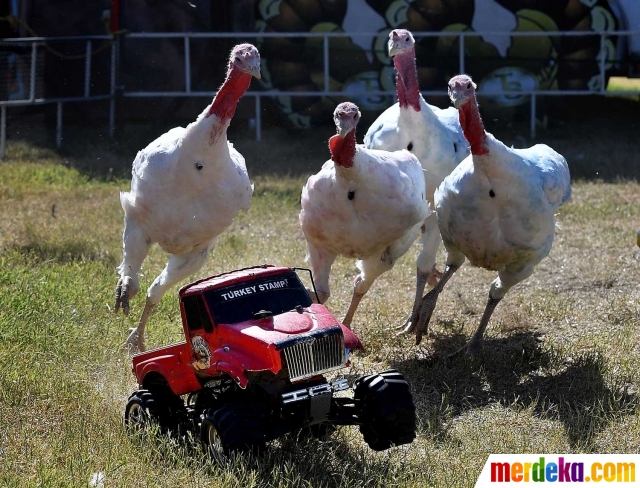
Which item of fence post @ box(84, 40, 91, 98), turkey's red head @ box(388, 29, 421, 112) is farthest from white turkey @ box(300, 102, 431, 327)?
fence post @ box(84, 40, 91, 98)

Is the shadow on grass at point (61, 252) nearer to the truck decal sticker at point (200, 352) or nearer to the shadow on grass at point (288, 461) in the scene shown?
the truck decal sticker at point (200, 352)

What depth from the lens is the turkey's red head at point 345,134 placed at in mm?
6438

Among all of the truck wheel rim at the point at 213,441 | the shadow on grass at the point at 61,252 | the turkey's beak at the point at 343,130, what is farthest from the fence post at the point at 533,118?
the truck wheel rim at the point at 213,441

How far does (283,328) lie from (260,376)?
0.96 feet

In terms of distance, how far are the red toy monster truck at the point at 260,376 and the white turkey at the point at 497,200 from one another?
1740 mm

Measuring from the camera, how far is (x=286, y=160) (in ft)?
45.5

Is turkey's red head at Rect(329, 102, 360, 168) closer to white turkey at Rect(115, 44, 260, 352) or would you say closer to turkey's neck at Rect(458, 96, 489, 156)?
white turkey at Rect(115, 44, 260, 352)

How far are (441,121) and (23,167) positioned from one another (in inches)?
273

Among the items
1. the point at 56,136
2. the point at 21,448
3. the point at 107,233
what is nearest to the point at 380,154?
the point at 21,448

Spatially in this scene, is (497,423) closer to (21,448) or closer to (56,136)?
(21,448)

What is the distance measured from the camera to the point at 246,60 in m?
6.49

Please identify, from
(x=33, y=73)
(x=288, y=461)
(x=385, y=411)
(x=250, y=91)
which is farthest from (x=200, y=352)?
(x=250, y=91)

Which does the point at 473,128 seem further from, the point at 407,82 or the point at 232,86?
the point at 407,82

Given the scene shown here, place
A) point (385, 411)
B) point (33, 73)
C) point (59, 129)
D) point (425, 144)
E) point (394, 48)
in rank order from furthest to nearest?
point (59, 129), point (33, 73), point (394, 48), point (425, 144), point (385, 411)
